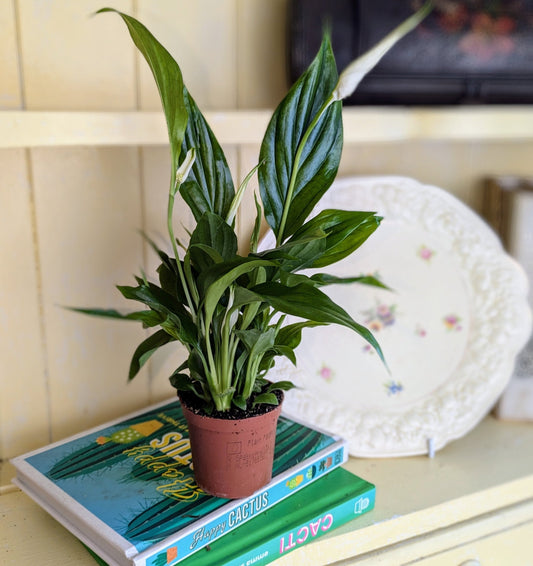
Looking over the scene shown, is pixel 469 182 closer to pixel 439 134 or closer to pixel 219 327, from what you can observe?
pixel 439 134

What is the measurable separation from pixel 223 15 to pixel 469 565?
0.72 meters

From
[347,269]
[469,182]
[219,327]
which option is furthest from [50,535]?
[469,182]

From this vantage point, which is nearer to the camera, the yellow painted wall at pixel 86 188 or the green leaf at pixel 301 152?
the green leaf at pixel 301 152

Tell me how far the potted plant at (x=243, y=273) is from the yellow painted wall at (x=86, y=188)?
185 mm

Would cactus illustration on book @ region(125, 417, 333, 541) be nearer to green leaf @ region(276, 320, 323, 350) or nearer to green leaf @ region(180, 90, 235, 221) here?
green leaf @ region(276, 320, 323, 350)

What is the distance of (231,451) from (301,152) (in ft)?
0.92

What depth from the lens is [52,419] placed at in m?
0.79

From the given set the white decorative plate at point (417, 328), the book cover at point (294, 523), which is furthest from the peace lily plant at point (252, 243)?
the white decorative plate at point (417, 328)

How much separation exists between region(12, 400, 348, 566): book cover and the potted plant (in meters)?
0.03

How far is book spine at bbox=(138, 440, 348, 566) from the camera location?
54 cm

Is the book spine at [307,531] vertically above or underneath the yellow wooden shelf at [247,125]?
underneath

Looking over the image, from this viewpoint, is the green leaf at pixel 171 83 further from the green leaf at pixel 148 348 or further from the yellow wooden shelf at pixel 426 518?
the yellow wooden shelf at pixel 426 518

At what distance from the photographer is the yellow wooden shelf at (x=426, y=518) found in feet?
2.10

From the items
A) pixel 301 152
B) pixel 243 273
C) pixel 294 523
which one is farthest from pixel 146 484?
pixel 301 152
